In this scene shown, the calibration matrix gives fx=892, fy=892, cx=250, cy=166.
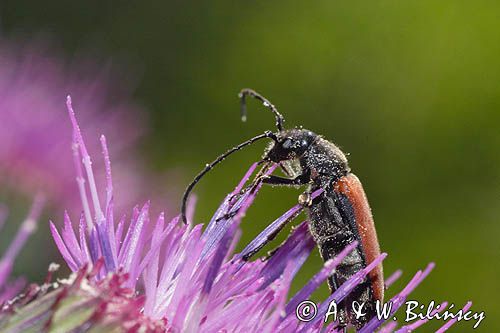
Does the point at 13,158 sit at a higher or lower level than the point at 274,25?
lower

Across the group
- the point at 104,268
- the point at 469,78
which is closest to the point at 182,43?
the point at 469,78

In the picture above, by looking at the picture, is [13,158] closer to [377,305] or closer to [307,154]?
[307,154]

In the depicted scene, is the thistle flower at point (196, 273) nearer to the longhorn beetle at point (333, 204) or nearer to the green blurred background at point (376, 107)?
the longhorn beetle at point (333, 204)

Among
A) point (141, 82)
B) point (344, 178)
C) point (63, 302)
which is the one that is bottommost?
point (63, 302)

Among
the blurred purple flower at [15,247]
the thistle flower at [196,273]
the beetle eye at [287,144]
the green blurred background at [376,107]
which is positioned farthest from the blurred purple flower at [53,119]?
the blurred purple flower at [15,247]

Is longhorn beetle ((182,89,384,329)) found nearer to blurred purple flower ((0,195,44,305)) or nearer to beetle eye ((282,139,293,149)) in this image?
beetle eye ((282,139,293,149))

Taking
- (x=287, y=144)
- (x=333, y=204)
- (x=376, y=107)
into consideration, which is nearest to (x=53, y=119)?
(x=287, y=144)

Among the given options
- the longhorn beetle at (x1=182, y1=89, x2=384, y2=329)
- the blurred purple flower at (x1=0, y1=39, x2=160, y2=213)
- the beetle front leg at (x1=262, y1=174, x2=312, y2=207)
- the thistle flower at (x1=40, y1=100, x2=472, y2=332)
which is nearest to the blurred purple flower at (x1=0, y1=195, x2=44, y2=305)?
the thistle flower at (x1=40, y1=100, x2=472, y2=332)

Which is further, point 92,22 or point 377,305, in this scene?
point 92,22
